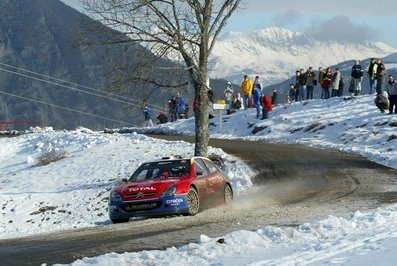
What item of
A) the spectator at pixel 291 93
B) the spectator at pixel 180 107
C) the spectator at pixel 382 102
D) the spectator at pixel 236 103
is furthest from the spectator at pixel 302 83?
the spectator at pixel 180 107

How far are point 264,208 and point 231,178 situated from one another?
707 centimetres

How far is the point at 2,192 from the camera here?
28.0m

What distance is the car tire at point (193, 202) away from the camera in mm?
17202

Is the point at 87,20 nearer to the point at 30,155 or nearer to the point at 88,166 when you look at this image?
the point at 88,166

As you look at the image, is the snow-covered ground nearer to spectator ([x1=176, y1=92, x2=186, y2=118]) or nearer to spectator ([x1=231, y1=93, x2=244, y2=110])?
spectator ([x1=231, y1=93, x2=244, y2=110])

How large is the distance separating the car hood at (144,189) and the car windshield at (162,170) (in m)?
0.68

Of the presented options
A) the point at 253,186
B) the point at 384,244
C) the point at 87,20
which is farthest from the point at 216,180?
the point at 384,244

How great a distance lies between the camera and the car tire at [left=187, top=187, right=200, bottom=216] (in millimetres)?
17202

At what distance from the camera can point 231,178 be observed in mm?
24688

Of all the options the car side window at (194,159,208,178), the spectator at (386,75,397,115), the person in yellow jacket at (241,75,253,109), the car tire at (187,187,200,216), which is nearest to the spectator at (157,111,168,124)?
the person in yellow jacket at (241,75,253,109)

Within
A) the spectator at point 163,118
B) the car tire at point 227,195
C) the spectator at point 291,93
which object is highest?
the spectator at point 291,93

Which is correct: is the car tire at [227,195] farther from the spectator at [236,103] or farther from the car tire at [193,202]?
the spectator at [236,103]

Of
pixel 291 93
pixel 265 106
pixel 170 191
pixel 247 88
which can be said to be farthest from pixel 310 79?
pixel 170 191

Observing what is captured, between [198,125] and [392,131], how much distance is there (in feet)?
34.7
